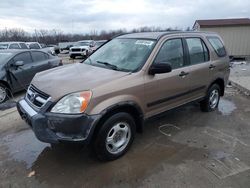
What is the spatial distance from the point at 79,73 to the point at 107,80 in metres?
0.64

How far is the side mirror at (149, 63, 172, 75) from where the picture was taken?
3553 millimetres

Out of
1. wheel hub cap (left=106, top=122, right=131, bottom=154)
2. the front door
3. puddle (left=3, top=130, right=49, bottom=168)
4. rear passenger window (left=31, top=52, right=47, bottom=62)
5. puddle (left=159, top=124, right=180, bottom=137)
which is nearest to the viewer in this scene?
wheel hub cap (left=106, top=122, right=131, bottom=154)

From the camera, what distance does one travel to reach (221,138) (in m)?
4.33

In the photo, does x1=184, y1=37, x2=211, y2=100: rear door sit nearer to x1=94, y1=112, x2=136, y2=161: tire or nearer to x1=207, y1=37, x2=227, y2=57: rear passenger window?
x1=207, y1=37, x2=227, y2=57: rear passenger window

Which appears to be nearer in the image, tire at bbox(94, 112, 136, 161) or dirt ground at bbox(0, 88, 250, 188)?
dirt ground at bbox(0, 88, 250, 188)

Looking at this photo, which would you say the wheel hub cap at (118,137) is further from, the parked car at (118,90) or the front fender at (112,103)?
the front fender at (112,103)

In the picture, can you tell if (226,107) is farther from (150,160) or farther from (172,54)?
(150,160)

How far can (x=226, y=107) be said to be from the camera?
6137 millimetres

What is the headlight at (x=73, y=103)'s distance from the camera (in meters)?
2.95

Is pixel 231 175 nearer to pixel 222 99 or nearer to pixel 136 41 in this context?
pixel 136 41

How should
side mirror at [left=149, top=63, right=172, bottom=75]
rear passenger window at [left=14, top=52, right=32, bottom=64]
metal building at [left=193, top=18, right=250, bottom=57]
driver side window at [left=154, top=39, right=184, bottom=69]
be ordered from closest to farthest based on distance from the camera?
side mirror at [left=149, top=63, right=172, bottom=75], driver side window at [left=154, top=39, right=184, bottom=69], rear passenger window at [left=14, top=52, right=32, bottom=64], metal building at [left=193, top=18, right=250, bottom=57]

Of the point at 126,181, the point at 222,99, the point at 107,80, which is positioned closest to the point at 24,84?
the point at 107,80

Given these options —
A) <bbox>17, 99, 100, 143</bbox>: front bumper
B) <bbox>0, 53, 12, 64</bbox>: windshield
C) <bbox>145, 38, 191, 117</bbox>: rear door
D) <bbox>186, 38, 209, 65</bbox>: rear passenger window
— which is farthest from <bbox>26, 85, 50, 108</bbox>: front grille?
<bbox>0, 53, 12, 64</bbox>: windshield

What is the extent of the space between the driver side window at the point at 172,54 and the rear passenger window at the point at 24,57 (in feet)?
17.5
